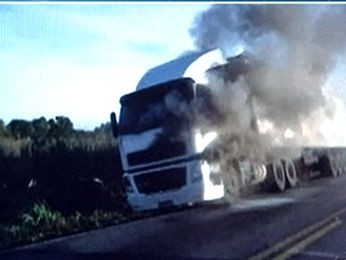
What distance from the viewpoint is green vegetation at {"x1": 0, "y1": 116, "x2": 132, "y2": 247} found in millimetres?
19641

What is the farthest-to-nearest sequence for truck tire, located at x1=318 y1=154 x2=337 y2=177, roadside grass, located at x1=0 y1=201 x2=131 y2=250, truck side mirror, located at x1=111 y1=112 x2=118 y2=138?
truck tire, located at x1=318 y1=154 x2=337 y2=177 → truck side mirror, located at x1=111 y1=112 x2=118 y2=138 → roadside grass, located at x1=0 y1=201 x2=131 y2=250

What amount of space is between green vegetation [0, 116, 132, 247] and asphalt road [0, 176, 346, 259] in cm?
352

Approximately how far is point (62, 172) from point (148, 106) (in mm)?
4451

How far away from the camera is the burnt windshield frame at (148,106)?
1745 centimetres

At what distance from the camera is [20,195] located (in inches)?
780

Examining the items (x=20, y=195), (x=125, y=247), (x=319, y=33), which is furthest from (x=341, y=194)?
(x=125, y=247)

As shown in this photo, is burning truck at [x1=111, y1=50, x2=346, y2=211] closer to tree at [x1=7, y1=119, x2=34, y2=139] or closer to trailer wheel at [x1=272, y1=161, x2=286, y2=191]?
trailer wheel at [x1=272, y1=161, x2=286, y2=191]

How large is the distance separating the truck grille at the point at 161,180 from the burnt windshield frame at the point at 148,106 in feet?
3.22

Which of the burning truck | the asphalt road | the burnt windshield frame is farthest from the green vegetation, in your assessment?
the asphalt road

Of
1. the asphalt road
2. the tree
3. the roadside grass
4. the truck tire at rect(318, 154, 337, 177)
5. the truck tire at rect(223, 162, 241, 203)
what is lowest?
the asphalt road

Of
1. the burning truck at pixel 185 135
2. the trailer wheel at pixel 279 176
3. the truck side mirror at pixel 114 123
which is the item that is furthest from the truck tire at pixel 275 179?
the truck side mirror at pixel 114 123

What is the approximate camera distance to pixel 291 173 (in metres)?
22.0

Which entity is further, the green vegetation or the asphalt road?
the green vegetation

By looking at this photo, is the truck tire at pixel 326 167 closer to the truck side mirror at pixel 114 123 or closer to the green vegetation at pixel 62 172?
the green vegetation at pixel 62 172
